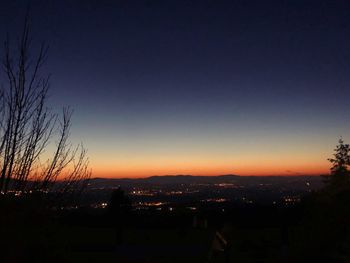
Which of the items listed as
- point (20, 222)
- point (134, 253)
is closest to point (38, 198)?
point (20, 222)

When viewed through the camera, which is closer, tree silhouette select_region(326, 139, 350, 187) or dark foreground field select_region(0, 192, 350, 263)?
dark foreground field select_region(0, 192, 350, 263)

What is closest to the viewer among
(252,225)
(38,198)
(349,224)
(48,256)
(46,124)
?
(48,256)

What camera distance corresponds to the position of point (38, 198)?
4738mm

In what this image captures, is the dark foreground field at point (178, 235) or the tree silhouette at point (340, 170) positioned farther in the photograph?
the tree silhouette at point (340, 170)

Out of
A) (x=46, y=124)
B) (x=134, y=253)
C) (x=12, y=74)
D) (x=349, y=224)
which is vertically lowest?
(x=134, y=253)

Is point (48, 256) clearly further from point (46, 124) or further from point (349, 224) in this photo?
point (349, 224)

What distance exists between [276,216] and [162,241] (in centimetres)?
1037

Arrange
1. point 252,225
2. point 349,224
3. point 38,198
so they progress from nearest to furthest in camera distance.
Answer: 1. point 38,198
2. point 349,224
3. point 252,225

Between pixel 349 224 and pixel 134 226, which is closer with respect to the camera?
pixel 349 224

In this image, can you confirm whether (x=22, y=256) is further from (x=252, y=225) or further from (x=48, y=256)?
(x=252, y=225)

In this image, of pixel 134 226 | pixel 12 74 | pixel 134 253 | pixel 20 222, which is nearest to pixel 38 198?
pixel 20 222

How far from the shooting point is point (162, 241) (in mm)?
23828

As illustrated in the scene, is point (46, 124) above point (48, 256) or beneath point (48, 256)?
above

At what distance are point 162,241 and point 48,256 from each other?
20.4m
